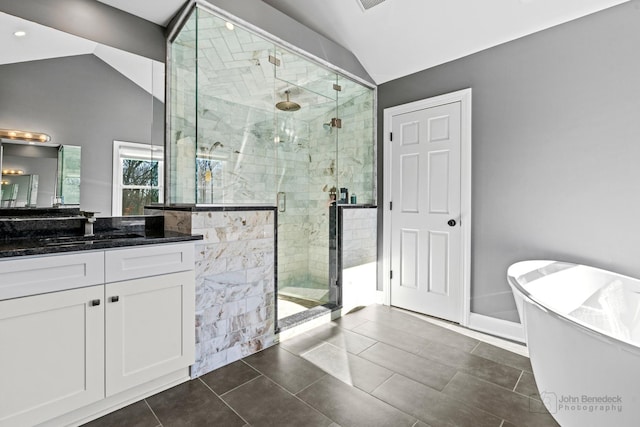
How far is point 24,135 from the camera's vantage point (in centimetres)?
194

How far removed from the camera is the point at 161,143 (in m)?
2.51

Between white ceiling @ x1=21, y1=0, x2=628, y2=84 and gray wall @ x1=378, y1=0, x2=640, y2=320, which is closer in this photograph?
gray wall @ x1=378, y1=0, x2=640, y2=320

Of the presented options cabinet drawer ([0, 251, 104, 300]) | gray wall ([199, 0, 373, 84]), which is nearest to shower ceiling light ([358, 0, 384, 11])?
gray wall ([199, 0, 373, 84])

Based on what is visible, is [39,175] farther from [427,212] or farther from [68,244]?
[427,212]

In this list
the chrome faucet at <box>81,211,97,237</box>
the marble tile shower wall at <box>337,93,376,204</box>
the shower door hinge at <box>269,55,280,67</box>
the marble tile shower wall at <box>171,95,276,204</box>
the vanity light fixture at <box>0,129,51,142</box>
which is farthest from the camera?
the marble tile shower wall at <box>337,93,376,204</box>

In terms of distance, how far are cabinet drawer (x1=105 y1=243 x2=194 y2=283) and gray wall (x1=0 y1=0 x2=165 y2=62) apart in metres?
1.57

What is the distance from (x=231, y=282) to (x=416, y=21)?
2703mm

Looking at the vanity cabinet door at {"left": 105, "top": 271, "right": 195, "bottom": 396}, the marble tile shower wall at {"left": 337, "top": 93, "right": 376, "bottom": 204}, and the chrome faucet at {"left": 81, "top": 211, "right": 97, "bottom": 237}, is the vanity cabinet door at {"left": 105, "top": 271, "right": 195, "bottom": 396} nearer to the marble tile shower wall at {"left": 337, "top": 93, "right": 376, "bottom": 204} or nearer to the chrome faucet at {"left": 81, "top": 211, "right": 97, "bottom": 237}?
the chrome faucet at {"left": 81, "top": 211, "right": 97, "bottom": 237}

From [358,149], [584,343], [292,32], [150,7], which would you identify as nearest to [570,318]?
[584,343]

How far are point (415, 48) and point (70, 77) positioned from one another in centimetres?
Answer: 284

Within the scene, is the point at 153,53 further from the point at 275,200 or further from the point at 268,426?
the point at 268,426

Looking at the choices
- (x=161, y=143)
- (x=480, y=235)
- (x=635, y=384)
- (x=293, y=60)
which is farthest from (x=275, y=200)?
(x=635, y=384)

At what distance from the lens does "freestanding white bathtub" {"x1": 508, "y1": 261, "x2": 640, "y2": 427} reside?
1111 mm

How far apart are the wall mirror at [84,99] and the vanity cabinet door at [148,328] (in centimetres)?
80
